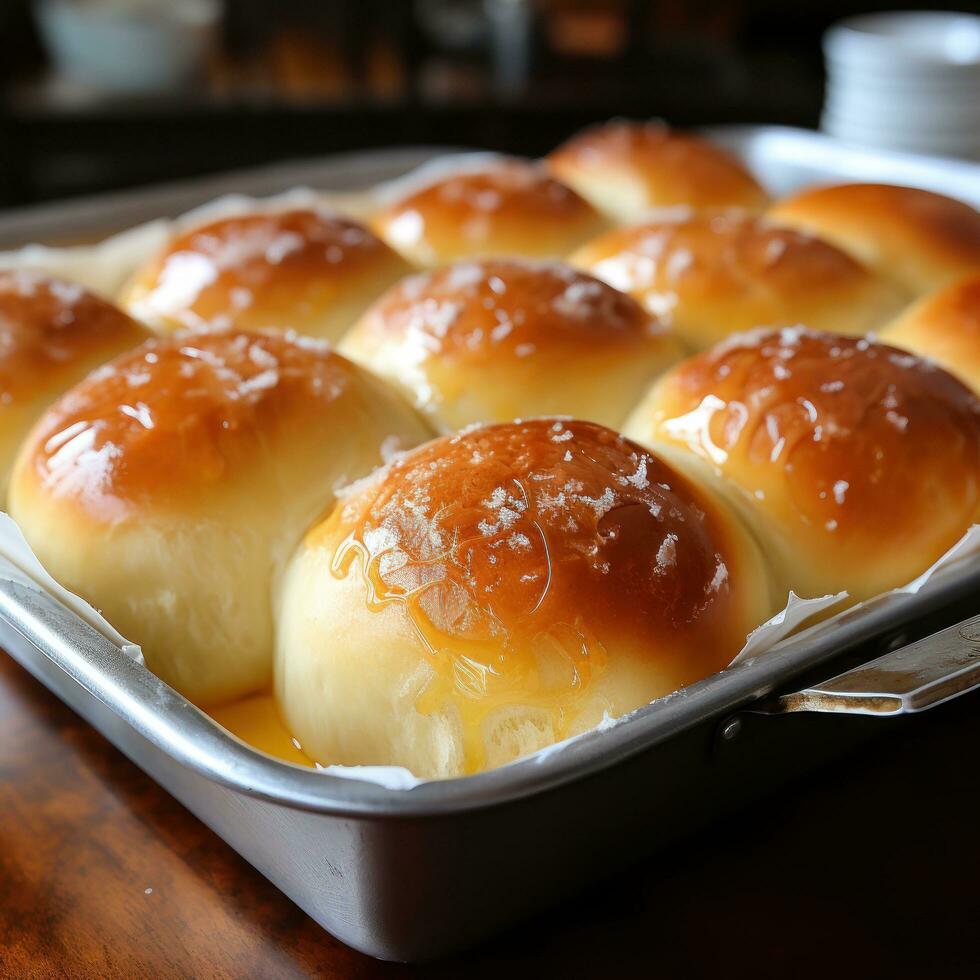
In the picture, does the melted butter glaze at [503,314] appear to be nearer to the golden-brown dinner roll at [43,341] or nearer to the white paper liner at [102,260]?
the golden-brown dinner roll at [43,341]

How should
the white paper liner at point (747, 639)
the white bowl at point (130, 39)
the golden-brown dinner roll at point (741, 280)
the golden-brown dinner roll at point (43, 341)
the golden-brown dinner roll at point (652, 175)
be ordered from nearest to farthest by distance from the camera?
the white paper liner at point (747, 639) < the golden-brown dinner roll at point (43, 341) < the golden-brown dinner roll at point (741, 280) < the golden-brown dinner roll at point (652, 175) < the white bowl at point (130, 39)

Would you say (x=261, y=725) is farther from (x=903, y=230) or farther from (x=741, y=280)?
(x=903, y=230)

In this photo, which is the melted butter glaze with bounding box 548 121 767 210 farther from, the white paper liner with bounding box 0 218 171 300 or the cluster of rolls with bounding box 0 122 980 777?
the white paper liner with bounding box 0 218 171 300

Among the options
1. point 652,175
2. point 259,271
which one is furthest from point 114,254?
point 652,175

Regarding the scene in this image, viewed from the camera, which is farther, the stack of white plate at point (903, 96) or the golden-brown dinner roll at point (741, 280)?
the stack of white plate at point (903, 96)

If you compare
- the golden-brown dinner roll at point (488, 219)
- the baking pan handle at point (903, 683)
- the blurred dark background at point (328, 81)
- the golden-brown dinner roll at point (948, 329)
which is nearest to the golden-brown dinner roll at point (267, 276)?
the golden-brown dinner roll at point (488, 219)

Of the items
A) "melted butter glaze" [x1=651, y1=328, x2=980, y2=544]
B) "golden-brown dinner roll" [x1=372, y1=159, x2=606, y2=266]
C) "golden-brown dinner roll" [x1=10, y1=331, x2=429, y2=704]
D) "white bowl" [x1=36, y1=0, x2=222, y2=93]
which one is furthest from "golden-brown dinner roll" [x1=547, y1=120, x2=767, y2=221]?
"white bowl" [x1=36, y1=0, x2=222, y2=93]

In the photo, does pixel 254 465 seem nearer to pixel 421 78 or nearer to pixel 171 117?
pixel 171 117
